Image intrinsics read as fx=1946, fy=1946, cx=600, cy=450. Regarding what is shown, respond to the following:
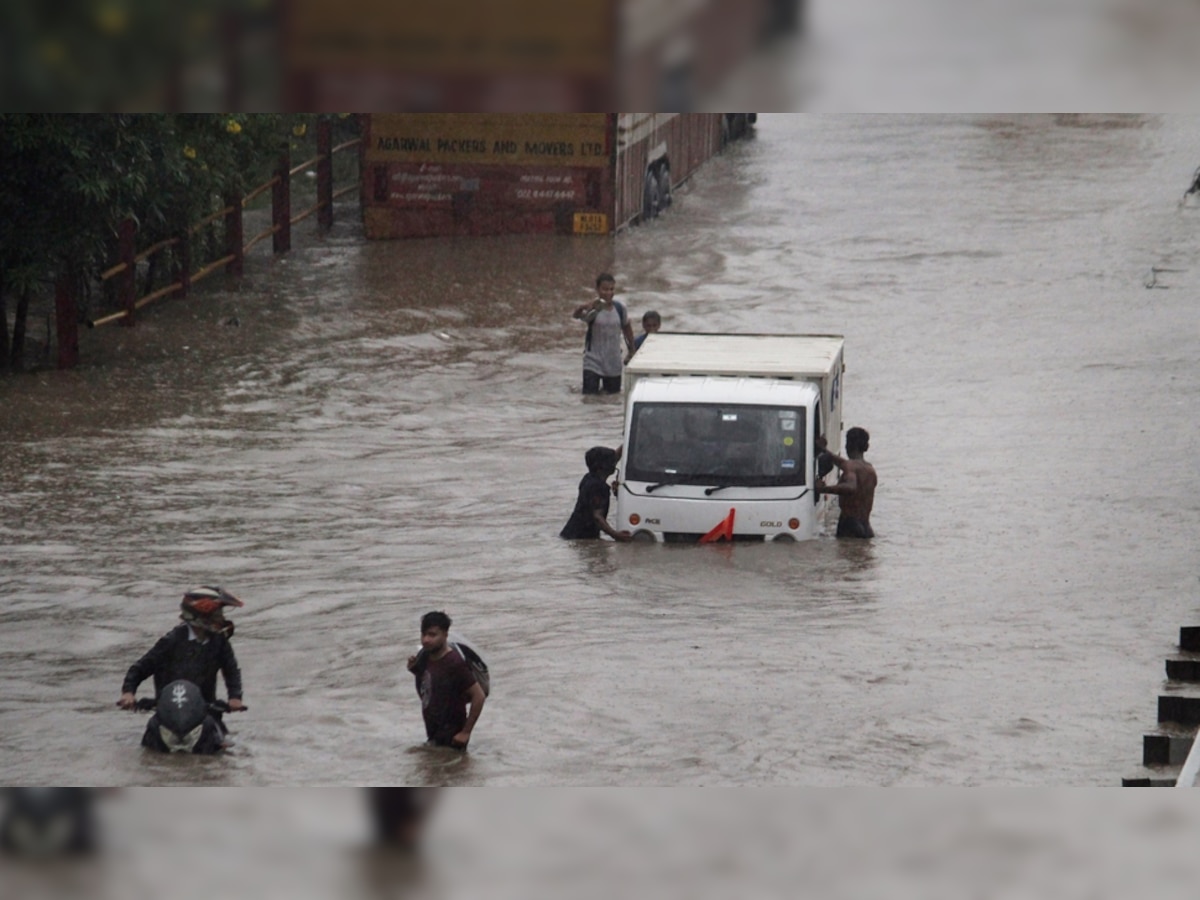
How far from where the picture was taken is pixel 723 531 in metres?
14.2

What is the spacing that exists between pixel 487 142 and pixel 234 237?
155 inches

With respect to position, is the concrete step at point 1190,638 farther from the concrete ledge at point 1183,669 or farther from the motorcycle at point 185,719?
the motorcycle at point 185,719

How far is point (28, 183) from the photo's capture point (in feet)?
64.5

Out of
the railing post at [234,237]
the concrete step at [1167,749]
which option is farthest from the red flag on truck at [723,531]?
the railing post at [234,237]

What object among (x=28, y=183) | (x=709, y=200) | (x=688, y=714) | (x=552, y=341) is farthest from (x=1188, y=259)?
(x=688, y=714)

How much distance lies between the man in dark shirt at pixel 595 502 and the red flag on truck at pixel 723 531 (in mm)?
611

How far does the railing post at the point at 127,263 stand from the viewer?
22719mm

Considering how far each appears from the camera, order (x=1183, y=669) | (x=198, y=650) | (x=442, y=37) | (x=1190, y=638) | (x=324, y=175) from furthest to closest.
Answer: (x=324, y=175) → (x=1190, y=638) → (x=1183, y=669) → (x=198, y=650) → (x=442, y=37)

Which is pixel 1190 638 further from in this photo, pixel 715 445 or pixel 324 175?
pixel 324 175

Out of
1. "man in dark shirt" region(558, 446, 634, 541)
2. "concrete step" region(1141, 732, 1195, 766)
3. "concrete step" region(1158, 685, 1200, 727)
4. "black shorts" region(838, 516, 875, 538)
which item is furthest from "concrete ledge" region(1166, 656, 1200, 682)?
"man in dark shirt" region(558, 446, 634, 541)

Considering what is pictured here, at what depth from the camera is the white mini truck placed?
46.5 ft

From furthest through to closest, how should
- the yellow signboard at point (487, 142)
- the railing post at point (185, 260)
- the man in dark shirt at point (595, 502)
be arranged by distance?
the yellow signboard at point (487, 142), the railing post at point (185, 260), the man in dark shirt at point (595, 502)

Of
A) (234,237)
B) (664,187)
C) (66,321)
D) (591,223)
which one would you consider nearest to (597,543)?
(66,321)

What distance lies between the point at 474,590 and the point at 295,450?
16.8 ft
